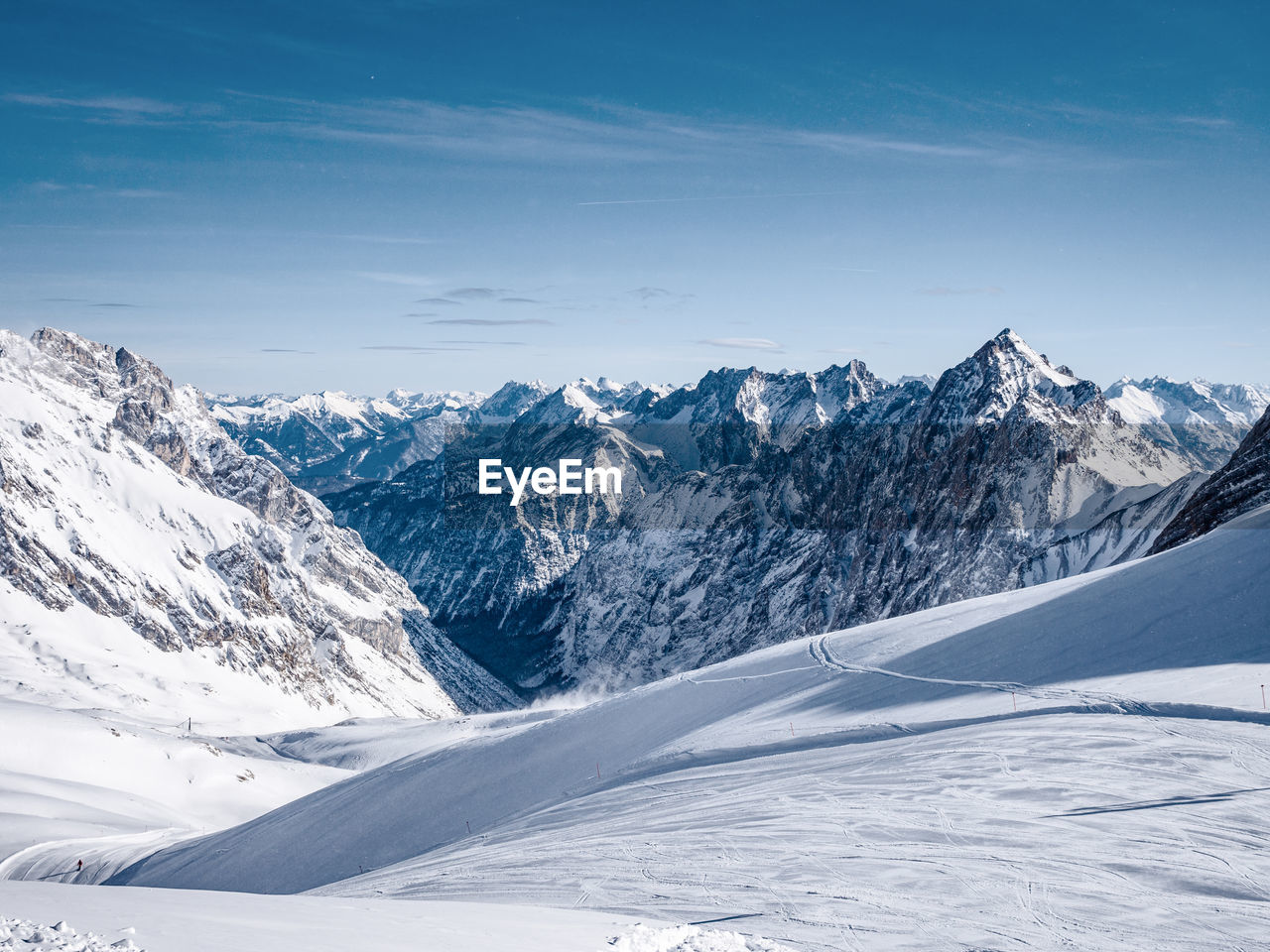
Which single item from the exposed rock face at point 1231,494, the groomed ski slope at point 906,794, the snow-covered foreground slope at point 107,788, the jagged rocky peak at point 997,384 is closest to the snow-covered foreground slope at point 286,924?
the groomed ski slope at point 906,794

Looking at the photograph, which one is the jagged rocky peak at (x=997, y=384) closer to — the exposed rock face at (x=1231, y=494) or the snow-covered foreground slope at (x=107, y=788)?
the exposed rock face at (x=1231, y=494)

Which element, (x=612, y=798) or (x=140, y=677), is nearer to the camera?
(x=612, y=798)

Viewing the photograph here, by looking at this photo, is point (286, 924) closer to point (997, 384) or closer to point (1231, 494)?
point (1231, 494)

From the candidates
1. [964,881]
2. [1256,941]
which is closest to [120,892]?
[964,881]

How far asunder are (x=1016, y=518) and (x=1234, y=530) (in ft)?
319

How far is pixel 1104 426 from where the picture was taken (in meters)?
140

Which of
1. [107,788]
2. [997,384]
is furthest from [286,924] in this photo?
[997,384]

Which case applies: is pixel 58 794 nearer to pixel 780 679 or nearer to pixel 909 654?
pixel 780 679

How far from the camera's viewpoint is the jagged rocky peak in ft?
512

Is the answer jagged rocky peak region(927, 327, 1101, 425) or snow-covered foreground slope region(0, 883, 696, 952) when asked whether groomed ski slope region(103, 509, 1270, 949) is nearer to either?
snow-covered foreground slope region(0, 883, 696, 952)

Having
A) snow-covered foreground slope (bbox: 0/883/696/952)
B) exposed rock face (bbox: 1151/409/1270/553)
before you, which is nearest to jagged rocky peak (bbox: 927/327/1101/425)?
exposed rock face (bbox: 1151/409/1270/553)

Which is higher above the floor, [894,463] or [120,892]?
[894,463]

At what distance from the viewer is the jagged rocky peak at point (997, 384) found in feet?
512

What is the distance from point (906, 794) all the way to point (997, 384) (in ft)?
514
